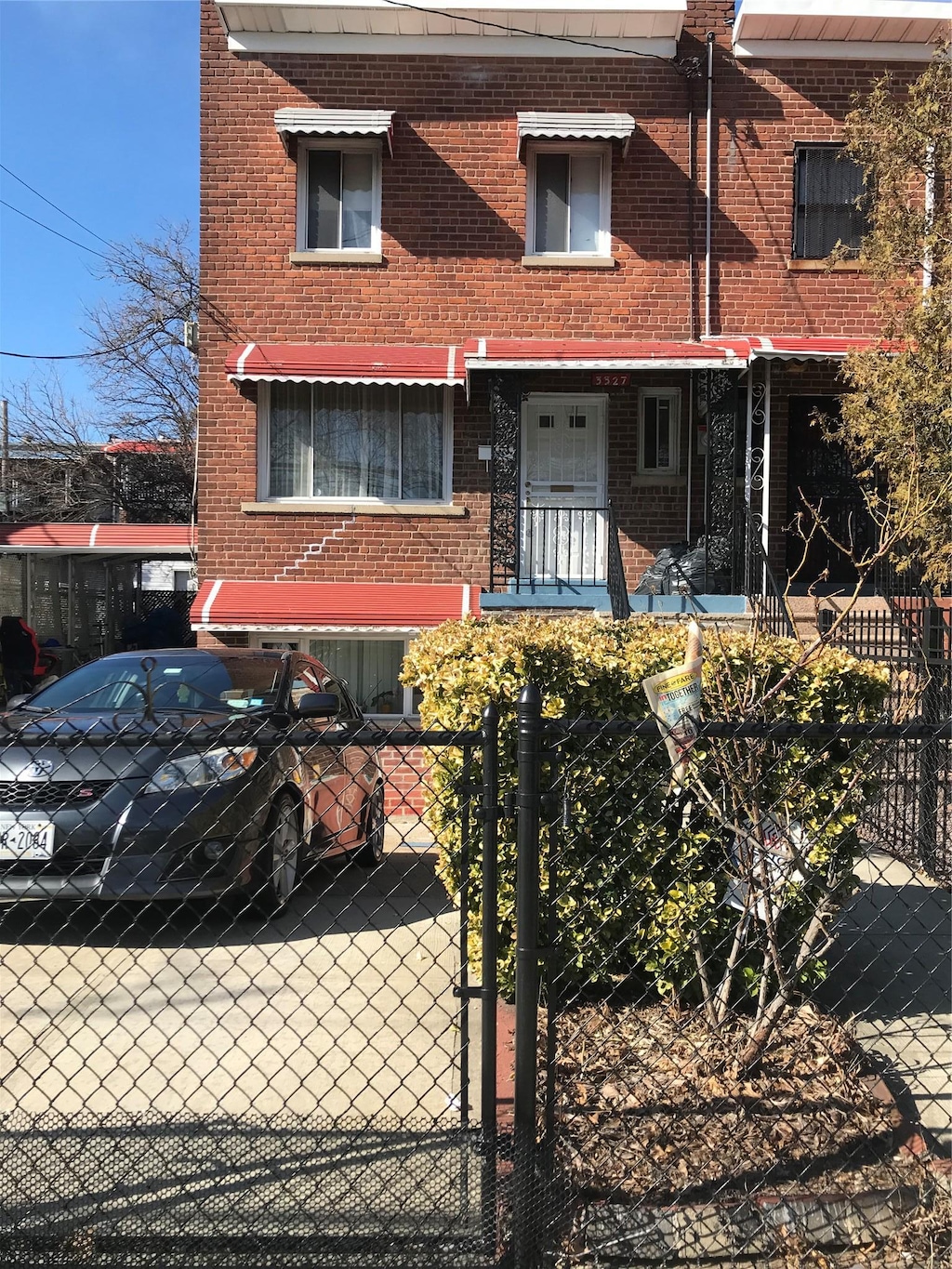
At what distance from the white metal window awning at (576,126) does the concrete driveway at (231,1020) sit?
9.07m

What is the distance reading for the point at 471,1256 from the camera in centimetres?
284

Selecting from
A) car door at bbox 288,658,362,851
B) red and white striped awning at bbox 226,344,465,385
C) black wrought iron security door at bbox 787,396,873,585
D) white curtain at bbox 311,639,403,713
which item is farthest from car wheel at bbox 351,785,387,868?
black wrought iron security door at bbox 787,396,873,585

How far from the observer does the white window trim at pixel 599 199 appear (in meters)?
12.3

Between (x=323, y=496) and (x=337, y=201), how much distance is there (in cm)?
351

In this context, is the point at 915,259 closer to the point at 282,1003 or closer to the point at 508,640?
the point at 508,640

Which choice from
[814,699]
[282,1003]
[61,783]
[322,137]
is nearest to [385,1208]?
[282,1003]

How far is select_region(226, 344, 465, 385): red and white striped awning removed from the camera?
11555 mm

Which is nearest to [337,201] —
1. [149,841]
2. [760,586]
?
[760,586]

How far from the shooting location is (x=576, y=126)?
11844 millimetres

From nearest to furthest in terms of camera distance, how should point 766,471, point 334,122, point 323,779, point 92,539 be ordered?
point 323,779 < point 766,471 < point 334,122 < point 92,539

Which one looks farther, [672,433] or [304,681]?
[672,433]

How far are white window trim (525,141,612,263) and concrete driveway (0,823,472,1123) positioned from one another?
8.56 m

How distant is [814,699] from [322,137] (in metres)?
10.3

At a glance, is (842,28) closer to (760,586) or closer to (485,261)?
(485,261)
